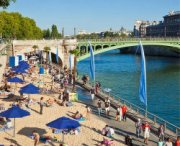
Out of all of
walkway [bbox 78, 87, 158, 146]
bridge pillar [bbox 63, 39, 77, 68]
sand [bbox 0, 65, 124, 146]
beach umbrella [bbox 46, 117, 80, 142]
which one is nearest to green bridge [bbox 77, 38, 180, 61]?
bridge pillar [bbox 63, 39, 77, 68]

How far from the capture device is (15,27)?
91375 millimetres

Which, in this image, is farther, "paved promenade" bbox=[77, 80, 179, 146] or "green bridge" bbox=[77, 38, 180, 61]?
"green bridge" bbox=[77, 38, 180, 61]

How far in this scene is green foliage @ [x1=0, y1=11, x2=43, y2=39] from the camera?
88438mm

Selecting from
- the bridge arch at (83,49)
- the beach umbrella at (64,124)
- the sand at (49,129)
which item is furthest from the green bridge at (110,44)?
the beach umbrella at (64,124)

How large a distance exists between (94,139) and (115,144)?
1628 millimetres

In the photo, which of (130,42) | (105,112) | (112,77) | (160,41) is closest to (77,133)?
(105,112)

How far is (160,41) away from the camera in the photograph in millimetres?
85000

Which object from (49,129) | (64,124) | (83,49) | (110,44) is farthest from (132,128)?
(83,49)

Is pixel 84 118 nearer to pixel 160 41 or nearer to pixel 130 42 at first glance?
pixel 130 42

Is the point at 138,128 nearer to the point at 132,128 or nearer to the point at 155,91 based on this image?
the point at 132,128

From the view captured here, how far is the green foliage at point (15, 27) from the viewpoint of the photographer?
88.4 meters

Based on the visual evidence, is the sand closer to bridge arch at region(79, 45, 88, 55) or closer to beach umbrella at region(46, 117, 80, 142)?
beach umbrella at region(46, 117, 80, 142)

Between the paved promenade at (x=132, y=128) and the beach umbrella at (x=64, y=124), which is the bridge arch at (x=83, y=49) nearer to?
the paved promenade at (x=132, y=128)

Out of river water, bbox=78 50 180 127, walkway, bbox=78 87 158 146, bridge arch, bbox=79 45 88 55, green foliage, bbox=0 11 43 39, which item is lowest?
river water, bbox=78 50 180 127
